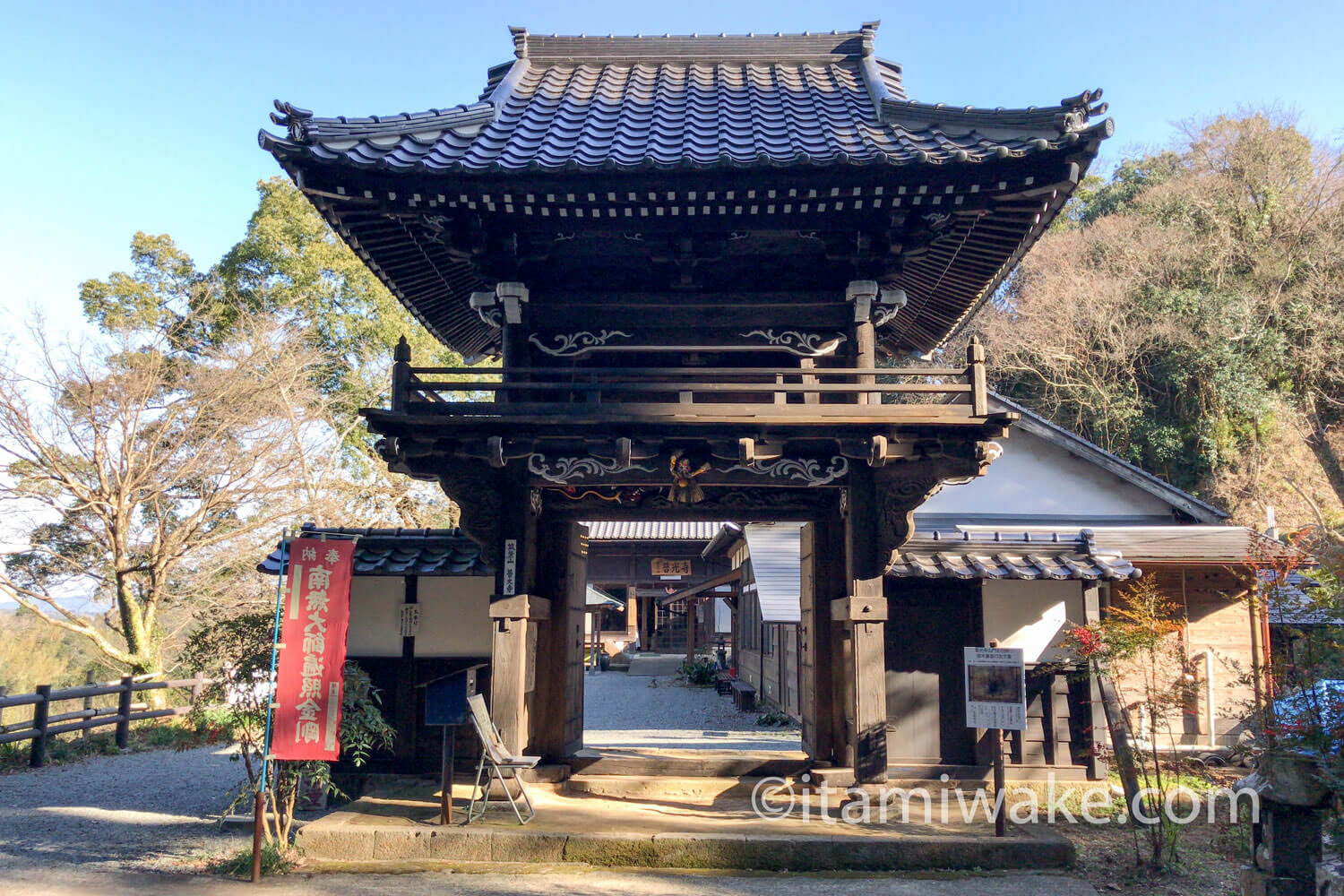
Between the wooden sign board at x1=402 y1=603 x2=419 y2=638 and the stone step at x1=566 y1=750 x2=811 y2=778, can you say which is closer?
the stone step at x1=566 y1=750 x2=811 y2=778

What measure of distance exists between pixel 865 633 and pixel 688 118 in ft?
17.9

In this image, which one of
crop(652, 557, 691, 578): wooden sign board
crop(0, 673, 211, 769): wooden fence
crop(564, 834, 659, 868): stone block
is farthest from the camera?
crop(652, 557, 691, 578): wooden sign board

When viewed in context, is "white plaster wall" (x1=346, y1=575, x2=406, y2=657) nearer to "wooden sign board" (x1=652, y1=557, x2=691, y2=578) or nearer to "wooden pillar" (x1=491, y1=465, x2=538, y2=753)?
"wooden pillar" (x1=491, y1=465, x2=538, y2=753)

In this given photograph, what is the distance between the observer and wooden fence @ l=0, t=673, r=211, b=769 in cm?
1295

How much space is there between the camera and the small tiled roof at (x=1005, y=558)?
30.7ft

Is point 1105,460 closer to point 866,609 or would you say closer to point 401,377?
point 866,609

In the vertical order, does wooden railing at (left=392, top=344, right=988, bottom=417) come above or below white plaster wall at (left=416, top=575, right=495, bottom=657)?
above

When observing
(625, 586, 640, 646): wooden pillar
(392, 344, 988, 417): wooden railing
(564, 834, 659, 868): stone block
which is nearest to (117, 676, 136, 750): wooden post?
(392, 344, 988, 417): wooden railing

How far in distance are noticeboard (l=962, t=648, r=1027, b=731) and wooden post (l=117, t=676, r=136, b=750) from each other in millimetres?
14295

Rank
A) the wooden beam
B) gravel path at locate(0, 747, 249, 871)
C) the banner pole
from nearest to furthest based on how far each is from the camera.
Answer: the banner pole → gravel path at locate(0, 747, 249, 871) → the wooden beam

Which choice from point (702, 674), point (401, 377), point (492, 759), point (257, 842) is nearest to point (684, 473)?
point (401, 377)

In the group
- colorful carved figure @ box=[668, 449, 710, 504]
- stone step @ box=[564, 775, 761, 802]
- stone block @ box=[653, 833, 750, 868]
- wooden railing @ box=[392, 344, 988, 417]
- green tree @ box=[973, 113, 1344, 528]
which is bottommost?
stone block @ box=[653, 833, 750, 868]

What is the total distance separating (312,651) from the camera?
277 inches

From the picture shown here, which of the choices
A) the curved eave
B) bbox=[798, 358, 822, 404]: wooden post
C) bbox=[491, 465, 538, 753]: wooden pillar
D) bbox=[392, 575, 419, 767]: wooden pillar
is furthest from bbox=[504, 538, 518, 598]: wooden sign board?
the curved eave
